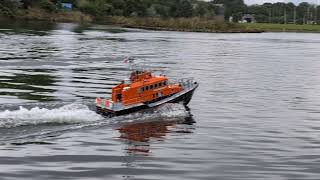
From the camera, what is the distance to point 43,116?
128 feet

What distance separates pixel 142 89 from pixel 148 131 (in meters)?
7.79

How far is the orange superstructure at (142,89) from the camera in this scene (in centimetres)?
4359

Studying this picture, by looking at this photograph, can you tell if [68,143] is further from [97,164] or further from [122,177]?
[122,177]

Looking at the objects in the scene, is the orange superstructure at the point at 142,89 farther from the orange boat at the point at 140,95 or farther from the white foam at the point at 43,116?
the white foam at the point at 43,116

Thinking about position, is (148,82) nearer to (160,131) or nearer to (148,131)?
(160,131)

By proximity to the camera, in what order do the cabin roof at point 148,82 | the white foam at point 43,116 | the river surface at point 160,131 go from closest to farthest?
the river surface at point 160,131, the white foam at point 43,116, the cabin roof at point 148,82

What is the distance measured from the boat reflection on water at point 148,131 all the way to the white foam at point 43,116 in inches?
131

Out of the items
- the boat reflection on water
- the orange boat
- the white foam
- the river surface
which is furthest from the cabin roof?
the white foam

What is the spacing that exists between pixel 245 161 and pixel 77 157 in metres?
8.67

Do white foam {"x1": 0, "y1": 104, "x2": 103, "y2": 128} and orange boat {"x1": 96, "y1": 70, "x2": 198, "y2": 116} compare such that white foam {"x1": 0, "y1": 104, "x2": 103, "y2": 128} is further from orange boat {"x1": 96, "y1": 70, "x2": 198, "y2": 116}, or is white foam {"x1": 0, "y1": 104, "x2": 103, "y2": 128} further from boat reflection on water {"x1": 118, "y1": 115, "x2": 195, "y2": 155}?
boat reflection on water {"x1": 118, "y1": 115, "x2": 195, "y2": 155}

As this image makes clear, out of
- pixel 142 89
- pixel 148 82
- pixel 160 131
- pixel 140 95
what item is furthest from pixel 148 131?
pixel 148 82

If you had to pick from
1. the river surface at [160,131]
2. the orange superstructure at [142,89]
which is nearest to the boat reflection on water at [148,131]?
the river surface at [160,131]

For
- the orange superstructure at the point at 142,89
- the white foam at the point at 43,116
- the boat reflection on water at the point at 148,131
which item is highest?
the orange superstructure at the point at 142,89

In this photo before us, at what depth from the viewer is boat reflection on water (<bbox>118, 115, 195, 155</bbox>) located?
32.8m
